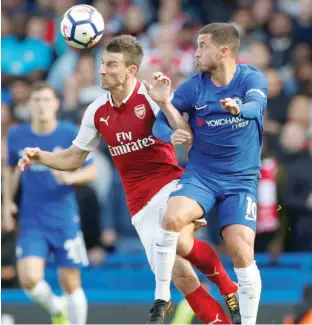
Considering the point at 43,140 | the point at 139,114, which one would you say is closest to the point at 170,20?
the point at 43,140

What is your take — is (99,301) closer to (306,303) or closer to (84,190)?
(84,190)

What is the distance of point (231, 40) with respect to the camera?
8922 mm

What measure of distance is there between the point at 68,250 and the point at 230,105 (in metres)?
3.87

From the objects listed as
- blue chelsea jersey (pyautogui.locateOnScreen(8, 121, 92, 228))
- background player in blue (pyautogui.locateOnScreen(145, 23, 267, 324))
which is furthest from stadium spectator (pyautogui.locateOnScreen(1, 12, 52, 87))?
background player in blue (pyautogui.locateOnScreen(145, 23, 267, 324))

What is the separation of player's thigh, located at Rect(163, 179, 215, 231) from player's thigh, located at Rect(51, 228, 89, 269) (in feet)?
9.19

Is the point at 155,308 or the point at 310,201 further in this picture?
the point at 310,201

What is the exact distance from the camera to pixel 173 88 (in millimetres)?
13406

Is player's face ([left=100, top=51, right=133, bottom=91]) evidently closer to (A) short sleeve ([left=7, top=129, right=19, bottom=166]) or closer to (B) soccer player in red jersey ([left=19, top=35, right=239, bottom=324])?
(B) soccer player in red jersey ([left=19, top=35, right=239, bottom=324])

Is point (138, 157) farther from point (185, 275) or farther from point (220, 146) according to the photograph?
point (185, 275)

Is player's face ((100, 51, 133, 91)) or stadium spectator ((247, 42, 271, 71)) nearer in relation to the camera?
player's face ((100, 51, 133, 91))

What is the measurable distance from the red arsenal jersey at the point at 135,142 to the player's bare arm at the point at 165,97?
465 mm

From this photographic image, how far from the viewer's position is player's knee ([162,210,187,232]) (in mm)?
8656

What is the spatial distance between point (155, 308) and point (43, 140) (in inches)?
131

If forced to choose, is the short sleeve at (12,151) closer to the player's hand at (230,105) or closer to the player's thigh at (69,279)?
the player's thigh at (69,279)
